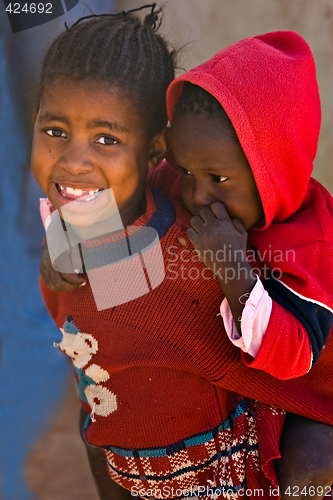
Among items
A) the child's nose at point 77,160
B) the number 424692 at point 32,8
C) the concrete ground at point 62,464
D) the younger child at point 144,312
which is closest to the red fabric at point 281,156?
the younger child at point 144,312

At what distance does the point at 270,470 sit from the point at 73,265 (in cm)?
63

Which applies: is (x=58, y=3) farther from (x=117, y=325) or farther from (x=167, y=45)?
A: (x=117, y=325)

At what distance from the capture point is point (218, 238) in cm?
98

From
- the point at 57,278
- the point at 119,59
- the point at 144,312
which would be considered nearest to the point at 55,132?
the point at 119,59

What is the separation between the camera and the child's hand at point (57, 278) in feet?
3.63

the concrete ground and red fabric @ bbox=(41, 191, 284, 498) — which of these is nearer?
red fabric @ bbox=(41, 191, 284, 498)

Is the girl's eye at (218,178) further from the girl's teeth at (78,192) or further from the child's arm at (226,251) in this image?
the girl's teeth at (78,192)

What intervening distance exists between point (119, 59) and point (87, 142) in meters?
0.20

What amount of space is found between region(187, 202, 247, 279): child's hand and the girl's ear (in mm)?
210

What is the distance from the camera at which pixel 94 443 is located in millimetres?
1193

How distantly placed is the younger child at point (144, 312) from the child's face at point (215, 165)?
90mm

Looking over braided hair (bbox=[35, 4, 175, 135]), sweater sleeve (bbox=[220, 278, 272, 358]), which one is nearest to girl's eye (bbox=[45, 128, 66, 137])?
braided hair (bbox=[35, 4, 175, 135])

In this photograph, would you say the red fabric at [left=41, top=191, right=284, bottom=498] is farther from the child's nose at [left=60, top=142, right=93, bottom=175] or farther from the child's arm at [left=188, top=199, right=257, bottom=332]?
the child's nose at [left=60, top=142, right=93, bottom=175]

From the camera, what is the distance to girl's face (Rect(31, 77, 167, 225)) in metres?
1.00
